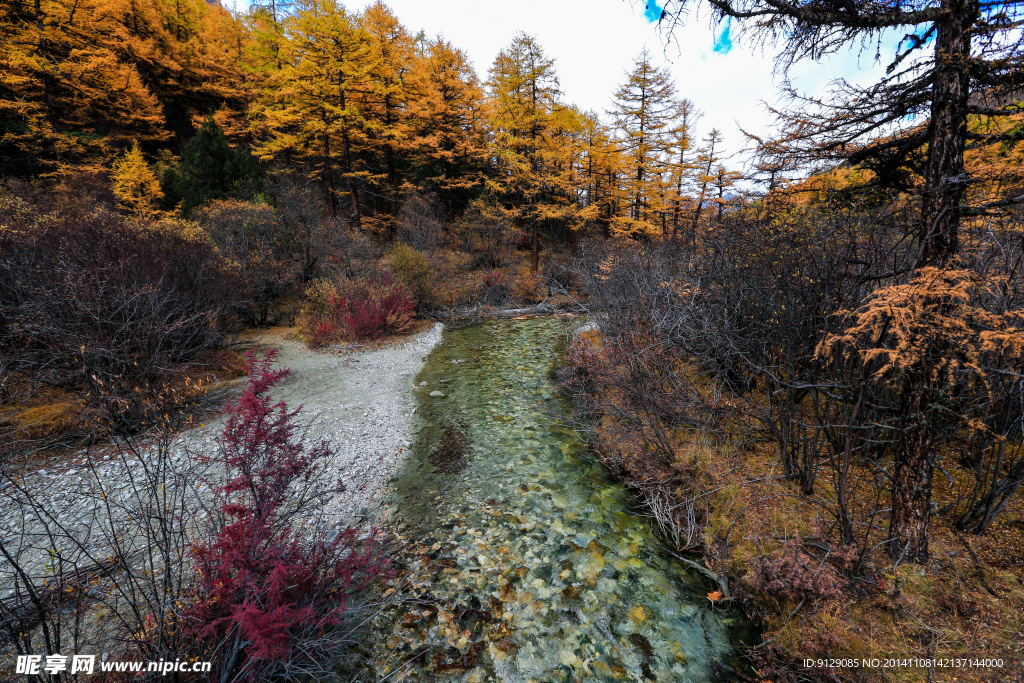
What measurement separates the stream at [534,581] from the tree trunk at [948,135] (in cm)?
377

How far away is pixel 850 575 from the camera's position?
3219mm

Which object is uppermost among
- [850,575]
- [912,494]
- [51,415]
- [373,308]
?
[373,308]

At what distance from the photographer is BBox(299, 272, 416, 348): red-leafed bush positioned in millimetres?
11789

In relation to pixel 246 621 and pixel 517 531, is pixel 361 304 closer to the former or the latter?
pixel 517 531

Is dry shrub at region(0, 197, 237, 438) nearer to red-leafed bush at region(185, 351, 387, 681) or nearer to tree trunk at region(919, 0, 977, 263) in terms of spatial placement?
red-leafed bush at region(185, 351, 387, 681)

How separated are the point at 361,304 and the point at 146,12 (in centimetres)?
2331

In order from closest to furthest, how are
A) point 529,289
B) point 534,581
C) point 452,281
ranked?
point 534,581, point 452,281, point 529,289

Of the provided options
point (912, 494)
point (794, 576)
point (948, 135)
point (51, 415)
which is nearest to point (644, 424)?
point (794, 576)

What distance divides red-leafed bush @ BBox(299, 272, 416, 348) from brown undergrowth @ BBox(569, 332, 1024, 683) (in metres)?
10.3

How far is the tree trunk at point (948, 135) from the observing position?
2574 mm

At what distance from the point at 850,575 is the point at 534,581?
293 cm

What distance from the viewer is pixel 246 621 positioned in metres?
2.17

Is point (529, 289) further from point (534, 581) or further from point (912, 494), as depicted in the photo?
point (912, 494)

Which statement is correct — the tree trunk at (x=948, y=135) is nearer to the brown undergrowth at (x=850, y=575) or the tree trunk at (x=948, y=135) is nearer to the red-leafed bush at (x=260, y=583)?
the brown undergrowth at (x=850, y=575)
